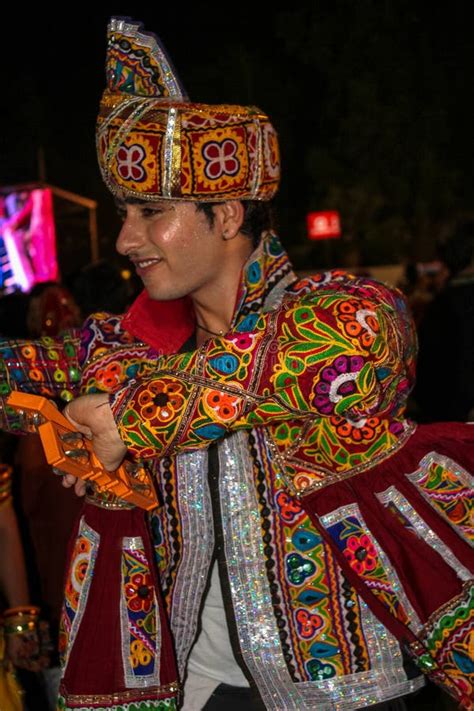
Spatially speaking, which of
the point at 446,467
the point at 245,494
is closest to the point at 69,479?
the point at 245,494

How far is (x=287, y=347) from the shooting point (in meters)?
1.54

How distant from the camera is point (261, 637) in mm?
1930

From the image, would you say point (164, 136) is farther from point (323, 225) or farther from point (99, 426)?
point (323, 225)

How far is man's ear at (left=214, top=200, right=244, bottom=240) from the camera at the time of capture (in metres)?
2.04

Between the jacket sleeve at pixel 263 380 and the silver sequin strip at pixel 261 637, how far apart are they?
43cm

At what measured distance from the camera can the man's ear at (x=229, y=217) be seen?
2045 mm

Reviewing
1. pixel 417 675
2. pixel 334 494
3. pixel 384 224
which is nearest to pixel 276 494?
pixel 334 494

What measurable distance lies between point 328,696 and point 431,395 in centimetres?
330

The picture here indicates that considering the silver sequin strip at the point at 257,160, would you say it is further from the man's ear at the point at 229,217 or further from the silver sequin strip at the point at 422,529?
the silver sequin strip at the point at 422,529

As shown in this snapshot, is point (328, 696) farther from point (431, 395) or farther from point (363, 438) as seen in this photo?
point (431, 395)

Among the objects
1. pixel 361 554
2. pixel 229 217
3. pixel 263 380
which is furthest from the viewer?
pixel 229 217

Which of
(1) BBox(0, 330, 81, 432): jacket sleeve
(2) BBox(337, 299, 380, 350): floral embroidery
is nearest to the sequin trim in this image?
(1) BBox(0, 330, 81, 432): jacket sleeve

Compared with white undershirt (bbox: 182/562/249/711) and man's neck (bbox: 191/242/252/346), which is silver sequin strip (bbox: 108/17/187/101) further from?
white undershirt (bbox: 182/562/249/711)

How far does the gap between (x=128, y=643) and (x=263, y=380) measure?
0.74m
